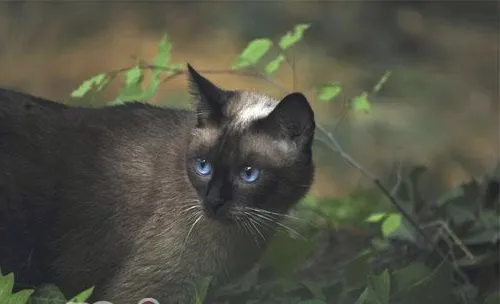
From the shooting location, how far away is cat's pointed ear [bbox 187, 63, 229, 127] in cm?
349

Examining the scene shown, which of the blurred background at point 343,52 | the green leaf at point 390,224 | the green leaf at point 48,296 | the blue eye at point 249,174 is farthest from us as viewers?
the blurred background at point 343,52

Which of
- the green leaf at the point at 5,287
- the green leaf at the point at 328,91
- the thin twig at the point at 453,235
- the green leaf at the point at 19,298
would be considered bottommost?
the thin twig at the point at 453,235

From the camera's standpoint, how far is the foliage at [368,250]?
379 cm

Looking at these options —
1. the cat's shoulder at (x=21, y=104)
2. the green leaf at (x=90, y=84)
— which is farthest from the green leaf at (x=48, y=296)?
the green leaf at (x=90, y=84)

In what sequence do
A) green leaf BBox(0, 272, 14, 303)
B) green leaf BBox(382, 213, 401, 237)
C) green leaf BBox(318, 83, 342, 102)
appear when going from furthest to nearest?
green leaf BBox(318, 83, 342, 102) < green leaf BBox(382, 213, 401, 237) < green leaf BBox(0, 272, 14, 303)

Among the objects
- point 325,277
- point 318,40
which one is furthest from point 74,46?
point 325,277

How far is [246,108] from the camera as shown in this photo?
11.8 feet

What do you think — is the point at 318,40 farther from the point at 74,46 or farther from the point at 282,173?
the point at 282,173

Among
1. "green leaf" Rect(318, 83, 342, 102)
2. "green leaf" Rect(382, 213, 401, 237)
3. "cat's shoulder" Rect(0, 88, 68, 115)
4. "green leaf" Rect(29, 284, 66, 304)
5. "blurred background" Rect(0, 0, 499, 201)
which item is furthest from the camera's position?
"blurred background" Rect(0, 0, 499, 201)

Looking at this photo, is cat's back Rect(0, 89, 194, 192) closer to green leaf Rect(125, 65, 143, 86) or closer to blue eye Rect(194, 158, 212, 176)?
green leaf Rect(125, 65, 143, 86)

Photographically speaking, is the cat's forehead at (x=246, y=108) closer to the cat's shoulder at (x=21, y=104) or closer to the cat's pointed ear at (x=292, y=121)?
the cat's pointed ear at (x=292, y=121)

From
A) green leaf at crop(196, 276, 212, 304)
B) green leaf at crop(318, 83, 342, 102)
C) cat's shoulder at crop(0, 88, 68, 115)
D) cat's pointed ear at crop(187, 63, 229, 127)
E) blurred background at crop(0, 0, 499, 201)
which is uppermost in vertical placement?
cat's shoulder at crop(0, 88, 68, 115)

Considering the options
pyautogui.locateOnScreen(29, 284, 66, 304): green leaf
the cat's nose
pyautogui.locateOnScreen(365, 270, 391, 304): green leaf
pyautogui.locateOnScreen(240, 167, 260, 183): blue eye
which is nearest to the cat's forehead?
pyautogui.locateOnScreen(240, 167, 260, 183): blue eye

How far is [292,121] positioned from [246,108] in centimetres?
22
